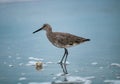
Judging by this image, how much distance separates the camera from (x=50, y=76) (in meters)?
3.12

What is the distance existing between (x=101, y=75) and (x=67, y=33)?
47 cm

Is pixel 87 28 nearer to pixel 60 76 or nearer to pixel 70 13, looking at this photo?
pixel 70 13

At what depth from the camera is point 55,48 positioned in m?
3.46

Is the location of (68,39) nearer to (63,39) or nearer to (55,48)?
(63,39)

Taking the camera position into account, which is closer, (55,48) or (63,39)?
(63,39)

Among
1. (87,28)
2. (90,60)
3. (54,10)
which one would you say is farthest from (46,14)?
(90,60)

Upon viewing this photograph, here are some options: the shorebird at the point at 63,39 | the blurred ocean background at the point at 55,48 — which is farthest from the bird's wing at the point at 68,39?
the blurred ocean background at the point at 55,48

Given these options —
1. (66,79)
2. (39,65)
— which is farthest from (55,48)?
(66,79)

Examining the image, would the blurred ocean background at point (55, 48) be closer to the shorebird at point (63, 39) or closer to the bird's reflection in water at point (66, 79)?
the bird's reflection in water at point (66, 79)

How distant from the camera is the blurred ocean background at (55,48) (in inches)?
123

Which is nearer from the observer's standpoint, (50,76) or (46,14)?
(50,76)

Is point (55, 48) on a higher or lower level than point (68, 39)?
lower

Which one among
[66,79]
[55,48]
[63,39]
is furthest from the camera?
[55,48]

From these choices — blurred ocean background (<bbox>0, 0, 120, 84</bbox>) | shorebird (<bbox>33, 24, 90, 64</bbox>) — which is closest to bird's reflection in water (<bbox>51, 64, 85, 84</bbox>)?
blurred ocean background (<bbox>0, 0, 120, 84</bbox>)
